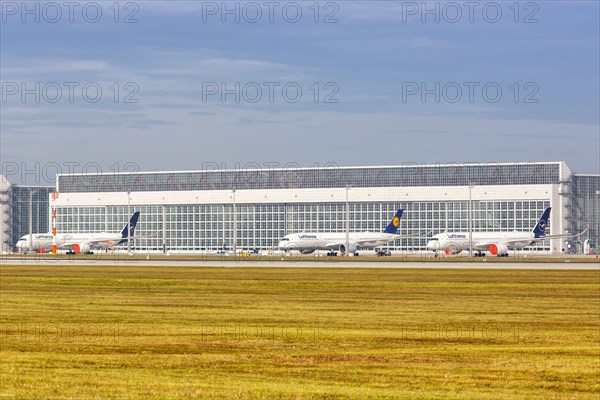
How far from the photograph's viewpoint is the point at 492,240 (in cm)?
13900

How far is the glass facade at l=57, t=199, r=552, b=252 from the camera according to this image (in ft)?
496

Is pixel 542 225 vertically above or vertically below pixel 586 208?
below

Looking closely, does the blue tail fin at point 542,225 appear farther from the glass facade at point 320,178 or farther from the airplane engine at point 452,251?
the airplane engine at point 452,251

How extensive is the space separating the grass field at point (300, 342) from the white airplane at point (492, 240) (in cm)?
8324

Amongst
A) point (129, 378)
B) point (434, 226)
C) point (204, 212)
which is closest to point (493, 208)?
point (434, 226)

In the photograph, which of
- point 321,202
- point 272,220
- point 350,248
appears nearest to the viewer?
point 350,248

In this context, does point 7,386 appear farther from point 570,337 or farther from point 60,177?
point 60,177

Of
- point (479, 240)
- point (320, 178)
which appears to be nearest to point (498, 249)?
point (479, 240)

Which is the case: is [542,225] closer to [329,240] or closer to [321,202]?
[329,240]

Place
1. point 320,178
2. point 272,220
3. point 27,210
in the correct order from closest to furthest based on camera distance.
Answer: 1. point 320,178
2. point 272,220
3. point 27,210

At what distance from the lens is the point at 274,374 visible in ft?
70.1

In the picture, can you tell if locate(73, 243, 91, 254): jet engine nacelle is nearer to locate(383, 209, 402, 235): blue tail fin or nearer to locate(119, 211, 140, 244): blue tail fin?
locate(119, 211, 140, 244): blue tail fin

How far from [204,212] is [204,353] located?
464 feet

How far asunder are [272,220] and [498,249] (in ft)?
133
